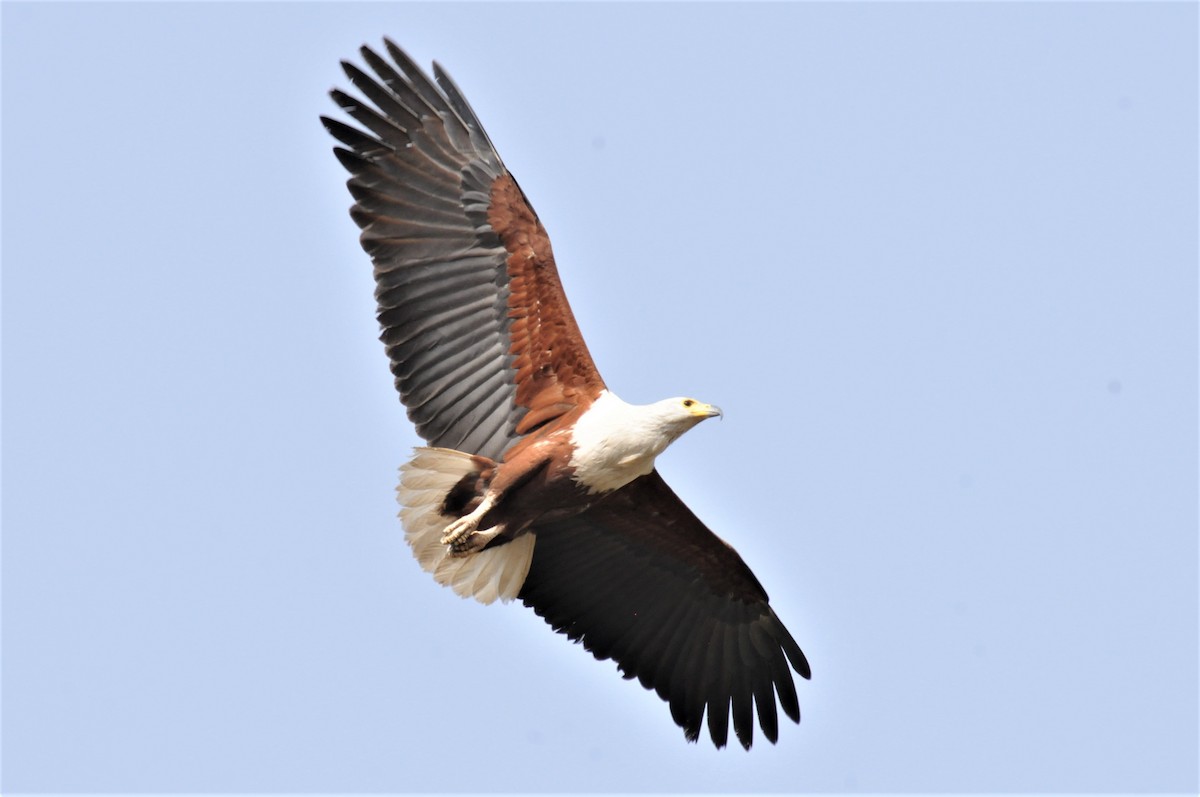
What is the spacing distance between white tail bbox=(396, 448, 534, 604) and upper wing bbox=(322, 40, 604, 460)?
0.29 m

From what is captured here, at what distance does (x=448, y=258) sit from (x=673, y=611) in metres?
3.19

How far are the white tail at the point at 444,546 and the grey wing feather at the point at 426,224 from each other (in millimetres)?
356

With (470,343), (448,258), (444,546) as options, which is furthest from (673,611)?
(448,258)

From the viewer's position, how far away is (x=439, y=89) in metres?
13.1

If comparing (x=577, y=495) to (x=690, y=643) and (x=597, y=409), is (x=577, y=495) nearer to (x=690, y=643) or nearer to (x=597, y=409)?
(x=597, y=409)

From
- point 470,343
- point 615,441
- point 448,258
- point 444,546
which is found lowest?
point 444,546

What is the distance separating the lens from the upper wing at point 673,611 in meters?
14.2

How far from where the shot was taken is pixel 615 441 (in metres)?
12.9

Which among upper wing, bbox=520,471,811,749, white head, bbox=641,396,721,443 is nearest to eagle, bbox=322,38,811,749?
white head, bbox=641,396,721,443

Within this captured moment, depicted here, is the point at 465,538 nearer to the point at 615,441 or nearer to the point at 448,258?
the point at 615,441

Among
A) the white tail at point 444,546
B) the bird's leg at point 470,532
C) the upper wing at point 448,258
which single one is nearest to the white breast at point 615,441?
the upper wing at point 448,258

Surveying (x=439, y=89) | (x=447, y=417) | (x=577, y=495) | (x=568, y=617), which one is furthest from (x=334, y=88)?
(x=568, y=617)

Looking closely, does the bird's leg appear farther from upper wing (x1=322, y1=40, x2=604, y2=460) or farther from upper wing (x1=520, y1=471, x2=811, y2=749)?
upper wing (x1=520, y1=471, x2=811, y2=749)

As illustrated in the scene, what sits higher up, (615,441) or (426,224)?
(426,224)
